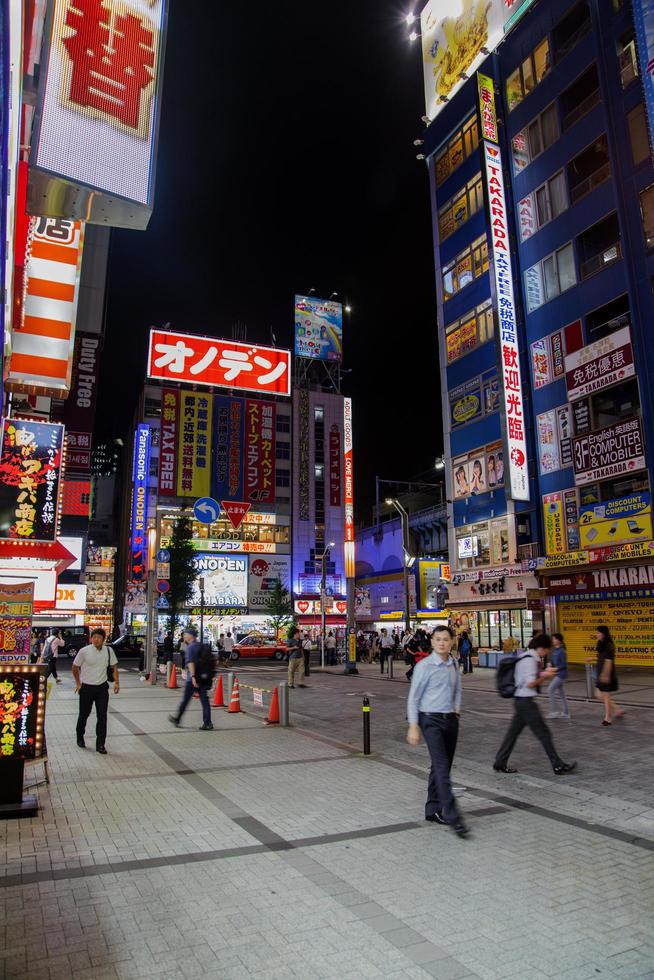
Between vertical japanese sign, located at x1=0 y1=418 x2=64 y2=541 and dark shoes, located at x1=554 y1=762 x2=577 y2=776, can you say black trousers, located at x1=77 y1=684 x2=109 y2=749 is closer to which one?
vertical japanese sign, located at x1=0 y1=418 x2=64 y2=541

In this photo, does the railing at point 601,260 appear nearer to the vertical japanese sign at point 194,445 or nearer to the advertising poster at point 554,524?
the advertising poster at point 554,524

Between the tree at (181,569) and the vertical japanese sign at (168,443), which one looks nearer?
the tree at (181,569)

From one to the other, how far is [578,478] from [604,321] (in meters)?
6.89

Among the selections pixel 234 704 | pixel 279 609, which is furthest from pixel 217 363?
pixel 234 704

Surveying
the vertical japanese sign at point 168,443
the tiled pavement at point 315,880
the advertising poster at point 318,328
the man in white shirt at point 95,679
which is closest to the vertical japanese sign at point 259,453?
the vertical japanese sign at point 168,443

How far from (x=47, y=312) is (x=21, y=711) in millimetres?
5420

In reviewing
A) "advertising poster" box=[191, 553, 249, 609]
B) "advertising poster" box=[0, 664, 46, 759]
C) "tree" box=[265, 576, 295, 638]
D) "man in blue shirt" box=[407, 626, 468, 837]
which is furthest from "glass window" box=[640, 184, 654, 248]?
"advertising poster" box=[191, 553, 249, 609]

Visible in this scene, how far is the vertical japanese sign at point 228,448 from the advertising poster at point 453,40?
110 ft

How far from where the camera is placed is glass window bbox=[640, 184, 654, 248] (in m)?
24.9

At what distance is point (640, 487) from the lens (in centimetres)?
2525

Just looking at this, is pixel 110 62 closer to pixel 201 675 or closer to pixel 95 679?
pixel 95 679

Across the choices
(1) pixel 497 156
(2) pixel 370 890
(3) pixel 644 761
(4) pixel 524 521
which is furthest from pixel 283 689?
(1) pixel 497 156

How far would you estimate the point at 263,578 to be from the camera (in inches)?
2564

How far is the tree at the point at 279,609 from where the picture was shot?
59088 millimetres
